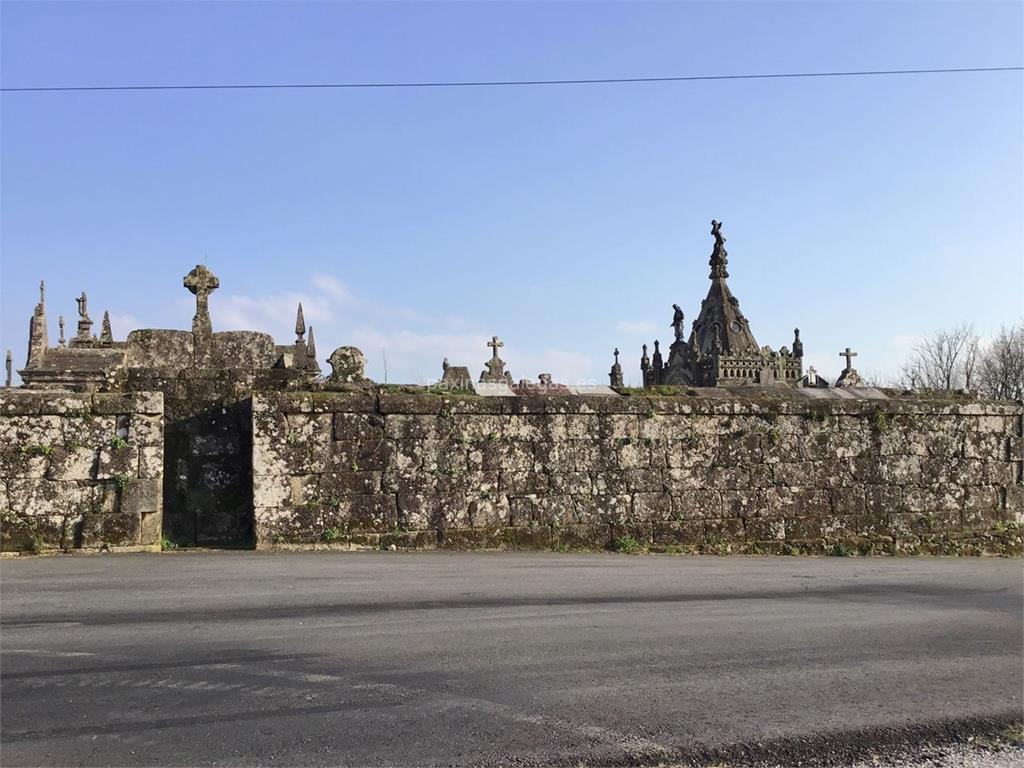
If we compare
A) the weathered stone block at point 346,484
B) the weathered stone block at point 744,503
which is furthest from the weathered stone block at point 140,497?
the weathered stone block at point 744,503

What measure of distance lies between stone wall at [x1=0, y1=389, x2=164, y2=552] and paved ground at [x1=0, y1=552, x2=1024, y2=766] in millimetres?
565

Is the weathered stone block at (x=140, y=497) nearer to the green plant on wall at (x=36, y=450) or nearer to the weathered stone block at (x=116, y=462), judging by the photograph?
the weathered stone block at (x=116, y=462)

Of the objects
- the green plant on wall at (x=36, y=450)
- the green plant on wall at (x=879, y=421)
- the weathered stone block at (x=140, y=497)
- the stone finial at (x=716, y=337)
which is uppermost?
the stone finial at (x=716, y=337)

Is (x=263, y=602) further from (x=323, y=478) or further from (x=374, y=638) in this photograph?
(x=323, y=478)

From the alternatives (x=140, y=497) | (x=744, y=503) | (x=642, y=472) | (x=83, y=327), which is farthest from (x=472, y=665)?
(x=83, y=327)

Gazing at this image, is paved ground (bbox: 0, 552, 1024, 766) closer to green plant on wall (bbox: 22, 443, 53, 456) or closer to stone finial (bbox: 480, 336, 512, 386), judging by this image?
green plant on wall (bbox: 22, 443, 53, 456)

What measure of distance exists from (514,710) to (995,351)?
45789mm

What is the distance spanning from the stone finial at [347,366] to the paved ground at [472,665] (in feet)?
8.92

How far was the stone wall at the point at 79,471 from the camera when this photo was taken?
745cm

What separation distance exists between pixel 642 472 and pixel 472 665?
17.0 feet

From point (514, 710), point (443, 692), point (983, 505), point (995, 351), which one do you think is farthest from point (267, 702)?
point (995, 351)

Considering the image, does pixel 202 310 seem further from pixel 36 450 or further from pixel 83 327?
pixel 83 327

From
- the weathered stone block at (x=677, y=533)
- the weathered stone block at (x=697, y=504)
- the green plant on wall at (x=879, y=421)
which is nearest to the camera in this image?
the weathered stone block at (x=677, y=533)

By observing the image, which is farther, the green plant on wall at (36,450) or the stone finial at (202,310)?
the stone finial at (202,310)
